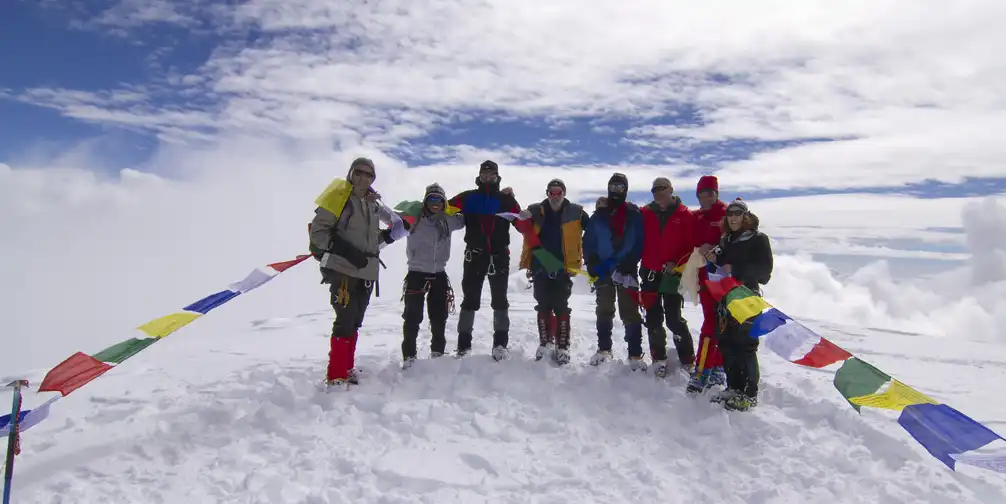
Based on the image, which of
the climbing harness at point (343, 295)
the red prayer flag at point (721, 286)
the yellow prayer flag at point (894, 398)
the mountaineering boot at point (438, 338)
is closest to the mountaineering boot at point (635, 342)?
the red prayer flag at point (721, 286)

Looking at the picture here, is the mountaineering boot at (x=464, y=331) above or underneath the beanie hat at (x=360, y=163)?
underneath

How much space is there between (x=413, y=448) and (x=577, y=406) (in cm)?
188

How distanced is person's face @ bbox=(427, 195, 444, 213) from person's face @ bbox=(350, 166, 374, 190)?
0.82 m

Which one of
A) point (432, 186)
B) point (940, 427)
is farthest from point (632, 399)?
point (432, 186)

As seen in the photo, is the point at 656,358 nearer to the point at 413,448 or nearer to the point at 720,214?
the point at 720,214

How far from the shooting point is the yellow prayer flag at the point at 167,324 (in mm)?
5066

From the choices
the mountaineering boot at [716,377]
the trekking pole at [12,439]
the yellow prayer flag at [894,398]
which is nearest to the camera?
the trekking pole at [12,439]

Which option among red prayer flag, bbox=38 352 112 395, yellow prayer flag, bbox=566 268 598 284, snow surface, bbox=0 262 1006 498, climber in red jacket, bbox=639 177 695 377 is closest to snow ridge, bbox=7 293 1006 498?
snow surface, bbox=0 262 1006 498

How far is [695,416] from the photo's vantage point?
573 centimetres

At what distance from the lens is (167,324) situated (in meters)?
5.25

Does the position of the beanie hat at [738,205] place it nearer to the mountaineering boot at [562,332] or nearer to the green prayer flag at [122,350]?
the mountaineering boot at [562,332]

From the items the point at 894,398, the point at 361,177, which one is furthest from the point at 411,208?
the point at 894,398

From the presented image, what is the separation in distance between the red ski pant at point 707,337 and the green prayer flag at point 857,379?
177 cm

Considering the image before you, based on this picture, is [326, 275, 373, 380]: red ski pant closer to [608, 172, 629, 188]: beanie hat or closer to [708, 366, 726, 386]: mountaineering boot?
[608, 172, 629, 188]: beanie hat
